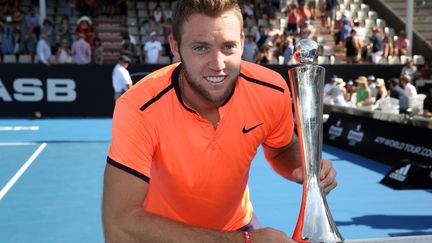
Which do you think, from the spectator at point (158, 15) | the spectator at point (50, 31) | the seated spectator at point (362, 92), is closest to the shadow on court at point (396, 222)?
the seated spectator at point (362, 92)

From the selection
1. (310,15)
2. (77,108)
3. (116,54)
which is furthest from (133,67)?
(310,15)

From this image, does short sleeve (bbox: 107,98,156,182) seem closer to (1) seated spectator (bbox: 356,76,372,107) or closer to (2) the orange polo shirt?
(2) the orange polo shirt

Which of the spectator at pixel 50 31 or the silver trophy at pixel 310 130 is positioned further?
the spectator at pixel 50 31

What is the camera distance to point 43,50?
18.4 meters

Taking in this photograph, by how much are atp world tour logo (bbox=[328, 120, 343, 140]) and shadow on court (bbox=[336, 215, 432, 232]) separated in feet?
19.7

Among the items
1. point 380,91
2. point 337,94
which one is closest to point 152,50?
point 337,94

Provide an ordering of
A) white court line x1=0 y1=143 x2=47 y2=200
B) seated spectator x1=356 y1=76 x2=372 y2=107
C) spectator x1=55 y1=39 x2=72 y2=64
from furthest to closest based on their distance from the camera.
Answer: spectator x1=55 y1=39 x2=72 y2=64, seated spectator x1=356 y1=76 x2=372 y2=107, white court line x1=0 y1=143 x2=47 y2=200

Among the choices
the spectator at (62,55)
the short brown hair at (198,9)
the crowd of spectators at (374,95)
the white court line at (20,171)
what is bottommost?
the white court line at (20,171)

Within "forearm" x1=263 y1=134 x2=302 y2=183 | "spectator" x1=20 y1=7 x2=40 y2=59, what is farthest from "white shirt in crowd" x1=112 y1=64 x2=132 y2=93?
"forearm" x1=263 y1=134 x2=302 y2=183

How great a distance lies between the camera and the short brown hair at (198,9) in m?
2.05

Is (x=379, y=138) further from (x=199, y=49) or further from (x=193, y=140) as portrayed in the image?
(x=199, y=49)

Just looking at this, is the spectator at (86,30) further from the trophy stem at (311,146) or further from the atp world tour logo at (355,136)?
the trophy stem at (311,146)

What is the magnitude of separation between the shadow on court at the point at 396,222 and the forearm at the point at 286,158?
13.1 ft

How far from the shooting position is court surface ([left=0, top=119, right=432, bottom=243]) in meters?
6.36
